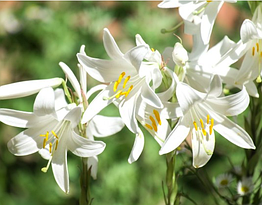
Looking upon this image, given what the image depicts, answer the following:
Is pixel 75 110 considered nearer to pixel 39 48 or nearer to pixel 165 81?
pixel 165 81

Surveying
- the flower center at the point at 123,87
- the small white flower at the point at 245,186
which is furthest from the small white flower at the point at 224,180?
the flower center at the point at 123,87

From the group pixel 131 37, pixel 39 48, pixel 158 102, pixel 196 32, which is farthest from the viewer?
pixel 39 48

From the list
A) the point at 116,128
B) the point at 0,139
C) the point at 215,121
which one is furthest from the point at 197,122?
the point at 0,139

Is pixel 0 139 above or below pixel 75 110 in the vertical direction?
below

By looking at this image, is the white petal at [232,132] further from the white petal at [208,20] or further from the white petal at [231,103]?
the white petal at [208,20]

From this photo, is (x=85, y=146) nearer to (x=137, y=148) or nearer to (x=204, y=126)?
(x=137, y=148)

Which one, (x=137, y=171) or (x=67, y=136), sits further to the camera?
(x=137, y=171)
